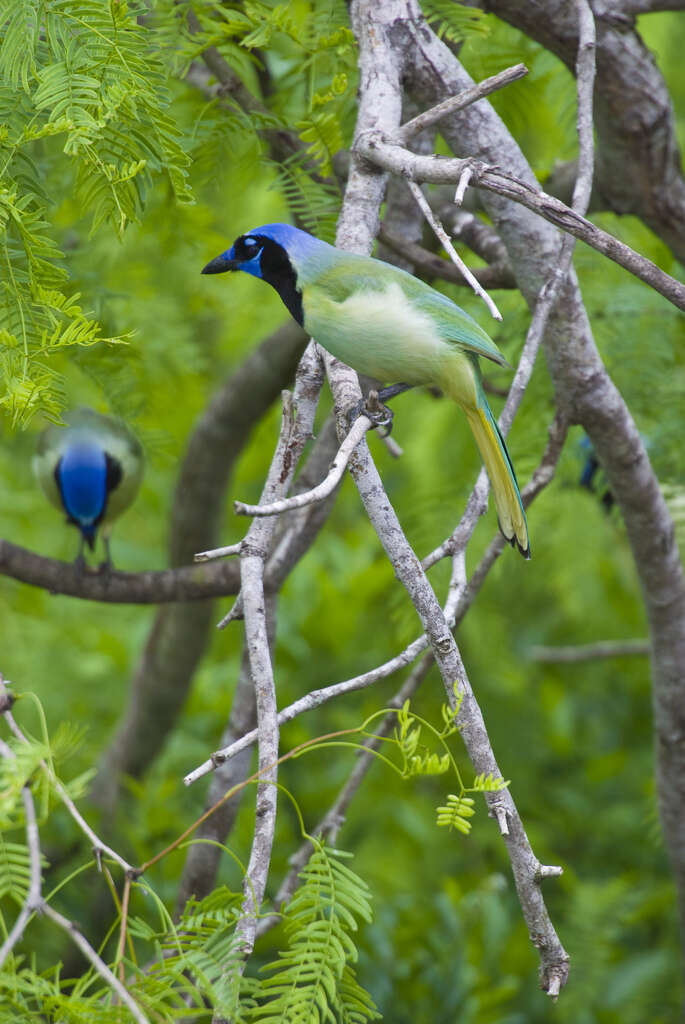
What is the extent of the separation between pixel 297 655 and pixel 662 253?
105 inches

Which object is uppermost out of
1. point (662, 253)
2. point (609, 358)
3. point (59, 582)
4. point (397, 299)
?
point (397, 299)

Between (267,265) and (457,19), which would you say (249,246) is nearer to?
(267,265)

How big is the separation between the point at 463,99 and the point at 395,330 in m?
0.36

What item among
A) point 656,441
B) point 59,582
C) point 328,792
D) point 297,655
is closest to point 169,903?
point 328,792

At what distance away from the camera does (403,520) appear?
322 cm

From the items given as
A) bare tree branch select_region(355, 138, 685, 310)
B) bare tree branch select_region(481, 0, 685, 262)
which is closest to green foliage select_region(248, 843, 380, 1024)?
bare tree branch select_region(355, 138, 685, 310)

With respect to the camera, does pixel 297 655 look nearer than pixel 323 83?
No

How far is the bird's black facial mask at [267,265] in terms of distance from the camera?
5.83 ft

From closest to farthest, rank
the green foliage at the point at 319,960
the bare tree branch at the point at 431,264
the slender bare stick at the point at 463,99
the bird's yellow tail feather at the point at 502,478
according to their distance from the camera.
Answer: the green foliage at the point at 319,960 < the slender bare stick at the point at 463,99 < the bird's yellow tail feather at the point at 502,478 < the bare tree branch at the point at 431,264

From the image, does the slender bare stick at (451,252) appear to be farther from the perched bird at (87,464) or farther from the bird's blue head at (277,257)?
the perched bird at (87,464)

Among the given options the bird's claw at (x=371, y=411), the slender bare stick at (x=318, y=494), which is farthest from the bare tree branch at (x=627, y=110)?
the slender bare stick at (x=318, y=494)

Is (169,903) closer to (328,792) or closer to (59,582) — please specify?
(328,792)

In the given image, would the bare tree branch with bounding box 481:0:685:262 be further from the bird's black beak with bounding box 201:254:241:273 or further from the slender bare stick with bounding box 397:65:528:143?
the bird's black beak with bounding box 201:254:241:273

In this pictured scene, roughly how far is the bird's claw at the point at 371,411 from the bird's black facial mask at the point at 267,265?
20 cm
